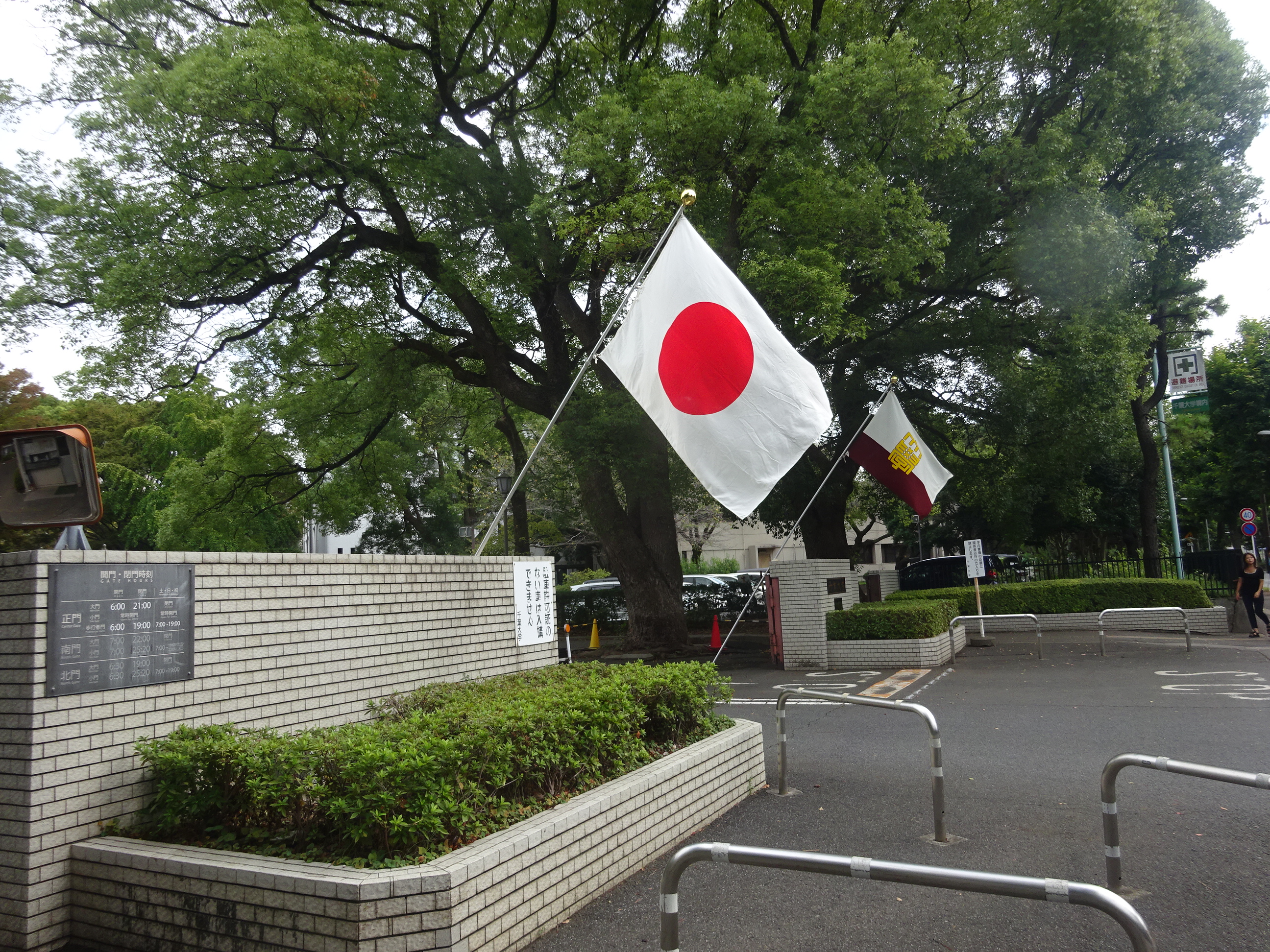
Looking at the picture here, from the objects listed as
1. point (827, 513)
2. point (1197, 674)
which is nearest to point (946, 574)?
point (827, 513)

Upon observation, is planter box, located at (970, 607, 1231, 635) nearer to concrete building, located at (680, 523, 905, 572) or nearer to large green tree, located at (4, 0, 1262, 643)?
large green tree, located at (4, 0, 1262, 643)

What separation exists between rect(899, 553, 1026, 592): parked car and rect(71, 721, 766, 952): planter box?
24.8 metres

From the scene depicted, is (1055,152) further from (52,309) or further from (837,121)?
(52,309)

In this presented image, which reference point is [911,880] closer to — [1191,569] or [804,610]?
[804,610]

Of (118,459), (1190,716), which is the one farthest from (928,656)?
(118,459)

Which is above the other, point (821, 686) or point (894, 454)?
point (894, 454)

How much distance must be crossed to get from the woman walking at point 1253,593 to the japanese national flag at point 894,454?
7.64 meters

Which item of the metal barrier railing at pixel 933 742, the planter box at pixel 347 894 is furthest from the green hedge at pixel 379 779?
the metal barrier railing at pixel 933 742

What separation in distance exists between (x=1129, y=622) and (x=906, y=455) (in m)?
9.93

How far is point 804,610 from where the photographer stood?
16.6 meters

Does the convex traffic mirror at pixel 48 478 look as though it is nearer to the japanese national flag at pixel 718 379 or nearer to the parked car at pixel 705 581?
the japanese national flag at pixel 718 379

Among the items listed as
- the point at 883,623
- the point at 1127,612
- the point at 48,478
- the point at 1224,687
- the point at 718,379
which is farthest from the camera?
the point at 1127,612

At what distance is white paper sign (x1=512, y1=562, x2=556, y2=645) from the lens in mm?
8602

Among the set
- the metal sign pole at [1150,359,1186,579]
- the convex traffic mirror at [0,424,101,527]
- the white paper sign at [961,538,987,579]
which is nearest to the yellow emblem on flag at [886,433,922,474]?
the white paper sign at [961,538,987,579]
